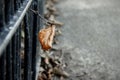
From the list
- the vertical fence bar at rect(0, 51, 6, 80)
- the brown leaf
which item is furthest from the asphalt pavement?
the vertical fence bar at rect(0, 51, 6, 80)

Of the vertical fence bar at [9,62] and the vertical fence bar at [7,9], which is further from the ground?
the vertical fence bar at [7,9]

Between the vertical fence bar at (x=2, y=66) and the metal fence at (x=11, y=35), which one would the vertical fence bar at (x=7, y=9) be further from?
the vertical fence bar at (x=2, y=66)

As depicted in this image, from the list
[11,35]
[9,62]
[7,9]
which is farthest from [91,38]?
[11,35]

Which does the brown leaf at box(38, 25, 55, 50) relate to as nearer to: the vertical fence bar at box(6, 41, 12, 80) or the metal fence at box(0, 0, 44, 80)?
the metal fence at box(0, 0, 44, 80)

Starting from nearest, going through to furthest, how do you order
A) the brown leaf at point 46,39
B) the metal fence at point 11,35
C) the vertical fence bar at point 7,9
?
the metal fence at point 11,35 → the vertical fence bar at point 7,9 → the brown leaf at point 46,39

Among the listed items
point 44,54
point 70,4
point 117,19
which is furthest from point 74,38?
point 70,4

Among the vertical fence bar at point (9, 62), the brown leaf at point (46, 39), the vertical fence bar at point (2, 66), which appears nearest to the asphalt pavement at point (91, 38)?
the brown leaf at point (46, 39)

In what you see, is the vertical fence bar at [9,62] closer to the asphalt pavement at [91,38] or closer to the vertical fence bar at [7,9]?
the vertical fence bar at [7,9]

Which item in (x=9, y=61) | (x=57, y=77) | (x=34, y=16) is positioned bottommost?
(x=57, y=77)

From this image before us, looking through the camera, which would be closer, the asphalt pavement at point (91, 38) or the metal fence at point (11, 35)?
the metal fence at point (11, 35)

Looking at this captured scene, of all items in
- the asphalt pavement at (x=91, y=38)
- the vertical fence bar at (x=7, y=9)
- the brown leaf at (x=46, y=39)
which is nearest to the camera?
the vertical fence bar at (x=7, y=9)

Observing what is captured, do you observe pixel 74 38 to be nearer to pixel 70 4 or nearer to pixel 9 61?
pixel 70 4
